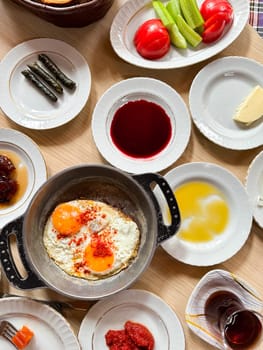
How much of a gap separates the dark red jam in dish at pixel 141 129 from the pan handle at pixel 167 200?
0.81 ft

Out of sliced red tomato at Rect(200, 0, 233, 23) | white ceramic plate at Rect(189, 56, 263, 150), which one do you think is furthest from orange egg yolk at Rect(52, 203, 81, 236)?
sliced red tomato at Rect(200, 0, 233, 23)

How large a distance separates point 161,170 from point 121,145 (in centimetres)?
22

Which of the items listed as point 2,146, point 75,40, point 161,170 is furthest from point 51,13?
point 161,170

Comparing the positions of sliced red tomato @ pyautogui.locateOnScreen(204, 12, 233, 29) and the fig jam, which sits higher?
sliced red tomato @ pyautogui.locateOnScreen(204, 12, 233, 29)

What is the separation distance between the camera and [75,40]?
2.87 m

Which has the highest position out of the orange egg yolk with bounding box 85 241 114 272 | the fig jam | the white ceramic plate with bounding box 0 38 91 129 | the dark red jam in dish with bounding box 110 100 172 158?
the white ceramic plate with bounding box 0 38 91 129

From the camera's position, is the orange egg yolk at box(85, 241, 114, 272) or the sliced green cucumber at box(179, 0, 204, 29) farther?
the sliced green cucumber at box(179, 0, 204, 29)

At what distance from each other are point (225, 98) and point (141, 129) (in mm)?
429

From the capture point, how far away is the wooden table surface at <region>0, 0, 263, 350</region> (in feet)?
8.89

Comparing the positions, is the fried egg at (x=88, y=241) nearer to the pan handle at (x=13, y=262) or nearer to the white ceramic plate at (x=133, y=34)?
the pan handle at (x=13, y=262)

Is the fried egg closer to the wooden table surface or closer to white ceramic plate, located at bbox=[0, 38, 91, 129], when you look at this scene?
the wooden table surface

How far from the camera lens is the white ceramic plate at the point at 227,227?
269 cm

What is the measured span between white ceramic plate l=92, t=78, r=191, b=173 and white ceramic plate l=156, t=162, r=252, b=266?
93mm

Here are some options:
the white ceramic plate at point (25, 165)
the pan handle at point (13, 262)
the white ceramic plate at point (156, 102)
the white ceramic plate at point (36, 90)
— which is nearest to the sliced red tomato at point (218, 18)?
the white ceramic plate at point (156, 102)
